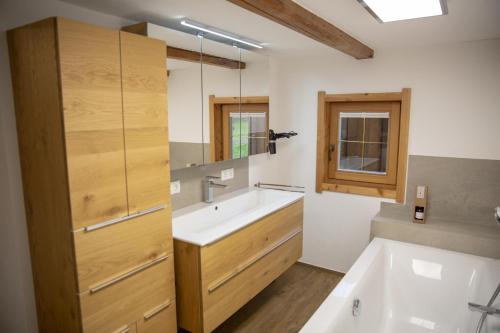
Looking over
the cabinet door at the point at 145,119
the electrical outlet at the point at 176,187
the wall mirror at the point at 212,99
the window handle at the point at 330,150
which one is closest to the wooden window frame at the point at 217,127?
the wall mirror at the point at 212,99

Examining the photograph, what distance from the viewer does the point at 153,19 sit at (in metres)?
2.26

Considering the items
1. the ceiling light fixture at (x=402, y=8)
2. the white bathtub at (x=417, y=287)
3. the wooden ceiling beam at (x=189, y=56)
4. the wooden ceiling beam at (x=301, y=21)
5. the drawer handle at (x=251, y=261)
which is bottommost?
the white bathtub at (x=417, y=287)

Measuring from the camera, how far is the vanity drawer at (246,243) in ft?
7.36

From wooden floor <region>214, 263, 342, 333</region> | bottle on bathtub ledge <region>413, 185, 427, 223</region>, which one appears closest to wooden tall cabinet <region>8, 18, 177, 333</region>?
wooden floor <region>214, 263, 342, 333</region>

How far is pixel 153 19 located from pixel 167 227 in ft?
4.18

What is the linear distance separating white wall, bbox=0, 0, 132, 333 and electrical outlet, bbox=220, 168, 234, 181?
1.62 metres

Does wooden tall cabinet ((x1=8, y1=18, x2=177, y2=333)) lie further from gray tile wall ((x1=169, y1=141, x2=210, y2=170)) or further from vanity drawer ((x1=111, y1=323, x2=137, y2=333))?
gray tile wall ((x1=169, y1=141, x2=210, y2=170))

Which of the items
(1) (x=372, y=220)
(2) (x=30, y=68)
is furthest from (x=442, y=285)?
(2) (x=30, y=68)

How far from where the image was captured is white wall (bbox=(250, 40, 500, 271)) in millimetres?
2914

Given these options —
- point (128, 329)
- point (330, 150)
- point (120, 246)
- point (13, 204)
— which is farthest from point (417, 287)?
point (13, 204)

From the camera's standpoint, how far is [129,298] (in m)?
1.95

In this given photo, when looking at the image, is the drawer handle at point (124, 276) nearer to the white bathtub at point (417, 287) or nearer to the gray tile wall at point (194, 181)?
the gray tile wall at point (194, 181)

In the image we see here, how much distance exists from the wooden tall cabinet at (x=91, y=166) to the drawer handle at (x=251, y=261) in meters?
0.41

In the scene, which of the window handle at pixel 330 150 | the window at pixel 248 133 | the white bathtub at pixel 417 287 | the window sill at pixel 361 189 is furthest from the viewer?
the window handle at pixel 330 150
